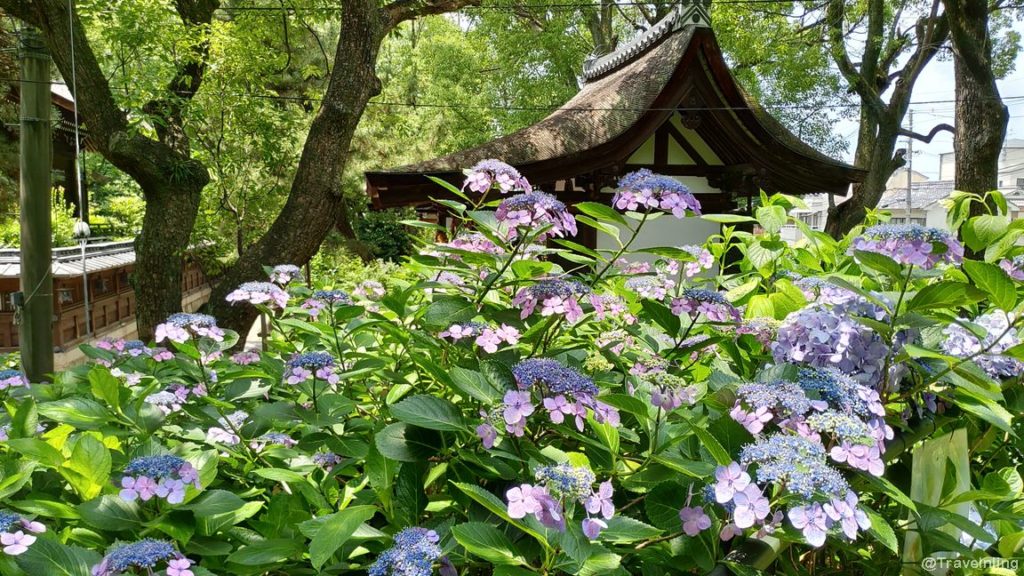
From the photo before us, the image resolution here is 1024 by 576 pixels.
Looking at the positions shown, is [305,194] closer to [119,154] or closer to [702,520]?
[119,154]

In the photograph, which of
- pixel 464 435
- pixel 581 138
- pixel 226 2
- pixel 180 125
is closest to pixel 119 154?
pixel 180 125

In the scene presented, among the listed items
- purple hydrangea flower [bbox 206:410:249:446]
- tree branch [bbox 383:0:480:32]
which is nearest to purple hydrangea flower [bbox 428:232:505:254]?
purple hydrangea flower [bbox 206:410:249:446]

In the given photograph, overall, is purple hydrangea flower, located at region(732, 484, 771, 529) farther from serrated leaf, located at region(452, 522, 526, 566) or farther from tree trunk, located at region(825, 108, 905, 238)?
tree trunk, located at region(825, 108, 905, 238)

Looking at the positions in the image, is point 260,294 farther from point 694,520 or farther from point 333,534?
point 694,520

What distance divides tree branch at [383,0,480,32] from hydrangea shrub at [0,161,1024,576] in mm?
5134

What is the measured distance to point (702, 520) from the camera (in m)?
0.83

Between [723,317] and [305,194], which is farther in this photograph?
[305,194]

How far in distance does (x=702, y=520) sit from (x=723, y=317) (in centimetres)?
49

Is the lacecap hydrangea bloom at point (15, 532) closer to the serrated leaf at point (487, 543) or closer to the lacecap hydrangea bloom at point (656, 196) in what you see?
the serrated leaf at point (487, 543)

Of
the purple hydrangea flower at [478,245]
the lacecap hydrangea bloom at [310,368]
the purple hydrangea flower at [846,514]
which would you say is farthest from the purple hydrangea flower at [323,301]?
the purple hydrangea flower at [846,514]

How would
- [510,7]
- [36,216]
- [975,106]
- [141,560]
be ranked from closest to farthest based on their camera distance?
1. [141,560]
2. [36,216]
3. [975,106]
4. [510,7]

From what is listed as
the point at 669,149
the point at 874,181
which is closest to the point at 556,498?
the point at 669,149

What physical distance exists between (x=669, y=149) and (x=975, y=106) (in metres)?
3.09

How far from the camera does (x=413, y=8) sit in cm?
616
